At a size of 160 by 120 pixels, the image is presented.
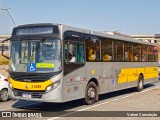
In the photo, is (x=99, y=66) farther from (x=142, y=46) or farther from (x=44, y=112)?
(x=142, y=46)

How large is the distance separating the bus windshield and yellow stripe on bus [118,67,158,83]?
5662 millimetres

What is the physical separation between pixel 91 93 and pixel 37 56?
10.2 ft

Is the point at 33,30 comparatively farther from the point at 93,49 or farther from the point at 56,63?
the point at 93,49

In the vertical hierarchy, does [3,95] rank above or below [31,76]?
below

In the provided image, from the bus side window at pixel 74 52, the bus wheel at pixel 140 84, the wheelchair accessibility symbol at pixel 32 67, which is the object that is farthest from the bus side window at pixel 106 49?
the bus wheel at pixel 140 84

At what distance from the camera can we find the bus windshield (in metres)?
10.0

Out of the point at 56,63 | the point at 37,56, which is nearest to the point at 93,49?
the point at 56,63

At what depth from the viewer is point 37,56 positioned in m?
10.2

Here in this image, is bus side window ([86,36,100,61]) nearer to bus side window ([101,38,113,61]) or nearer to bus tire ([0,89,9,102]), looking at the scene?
bus side window ([101,38,113,61])

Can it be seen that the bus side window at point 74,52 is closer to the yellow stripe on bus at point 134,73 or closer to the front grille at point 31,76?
the front grille at point 31,76

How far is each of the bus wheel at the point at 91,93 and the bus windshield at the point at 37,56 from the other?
92.2 inches

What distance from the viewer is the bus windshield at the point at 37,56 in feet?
32.8

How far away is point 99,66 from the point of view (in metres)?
12.8

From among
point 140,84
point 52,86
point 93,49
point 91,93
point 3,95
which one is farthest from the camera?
point 140,84
